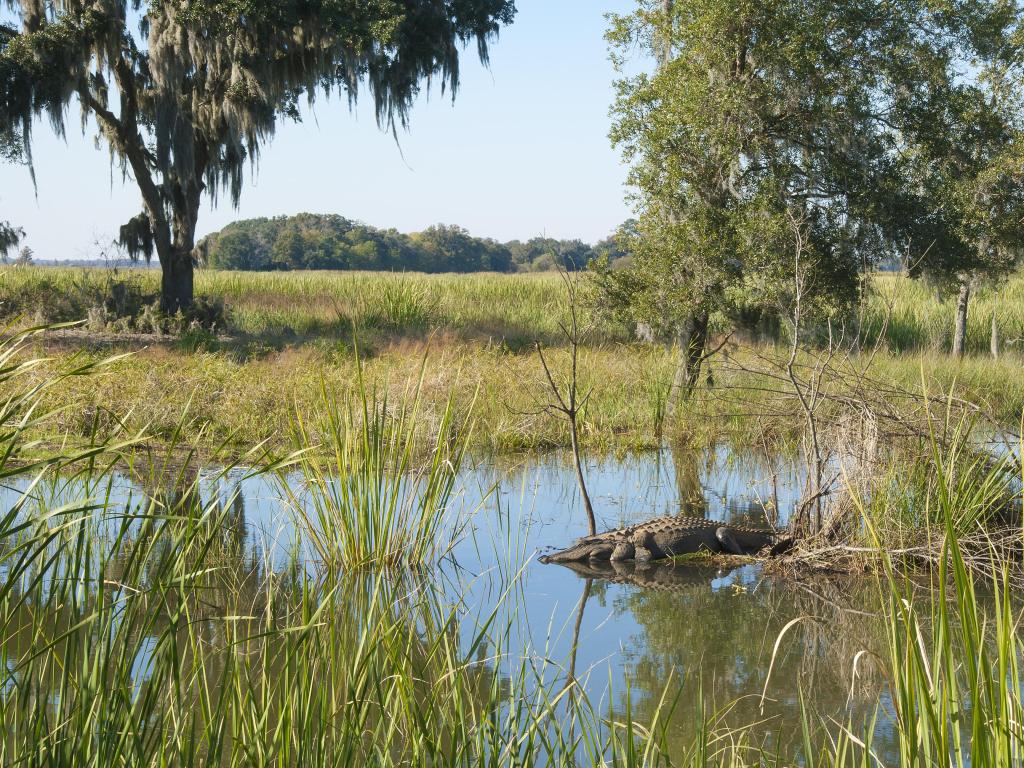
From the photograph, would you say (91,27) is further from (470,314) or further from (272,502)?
(272,502)

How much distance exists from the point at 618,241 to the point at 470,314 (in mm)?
8003

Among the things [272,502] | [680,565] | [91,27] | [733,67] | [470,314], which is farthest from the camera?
[470,314]

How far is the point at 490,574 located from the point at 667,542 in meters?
1.13

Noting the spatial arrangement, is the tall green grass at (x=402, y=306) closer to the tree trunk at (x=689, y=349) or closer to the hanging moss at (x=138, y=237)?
the hanging moss at (x=138, y=237)

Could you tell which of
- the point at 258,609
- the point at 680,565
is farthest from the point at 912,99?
the point at 258,609

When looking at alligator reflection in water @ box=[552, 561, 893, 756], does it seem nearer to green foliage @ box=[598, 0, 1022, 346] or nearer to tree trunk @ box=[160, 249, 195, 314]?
green foliage @ box=[598, 0, 1022, 346]

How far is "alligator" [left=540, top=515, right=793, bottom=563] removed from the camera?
579 centimetres

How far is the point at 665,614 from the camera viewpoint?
16.4 ft

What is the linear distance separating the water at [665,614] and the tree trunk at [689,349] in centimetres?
293

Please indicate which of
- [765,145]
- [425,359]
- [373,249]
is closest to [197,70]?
[765,145]

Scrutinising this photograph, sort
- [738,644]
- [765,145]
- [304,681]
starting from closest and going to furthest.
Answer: [304,681] < [738,644] < [765,145]

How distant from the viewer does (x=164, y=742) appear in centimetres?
219

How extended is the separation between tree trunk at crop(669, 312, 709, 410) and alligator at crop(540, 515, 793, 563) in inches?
172

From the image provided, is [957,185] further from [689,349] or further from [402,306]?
[402,306]
